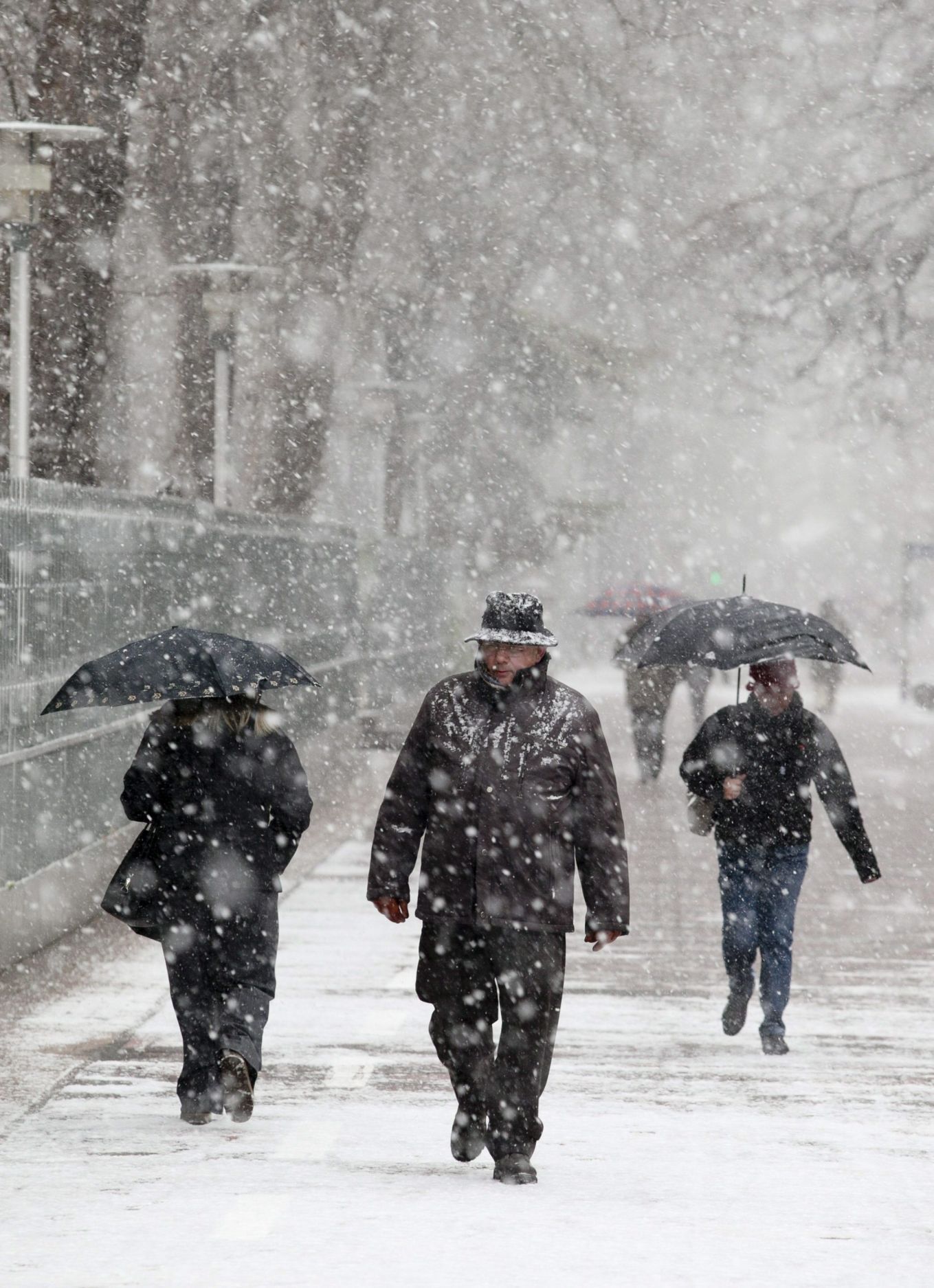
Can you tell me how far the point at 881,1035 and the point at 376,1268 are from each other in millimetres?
4375

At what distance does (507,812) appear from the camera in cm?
691

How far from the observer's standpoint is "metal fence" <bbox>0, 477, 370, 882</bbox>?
11742mm

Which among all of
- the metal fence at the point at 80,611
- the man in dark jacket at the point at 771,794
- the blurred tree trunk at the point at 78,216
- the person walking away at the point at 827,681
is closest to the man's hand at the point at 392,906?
the man in dark jacket at the point at 771,794

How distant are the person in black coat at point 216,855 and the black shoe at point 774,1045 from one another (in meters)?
2.36

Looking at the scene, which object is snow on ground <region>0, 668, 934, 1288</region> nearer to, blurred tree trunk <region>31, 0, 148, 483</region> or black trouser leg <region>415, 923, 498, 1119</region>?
black trouser leg <region>415, 923, 498, 1119</region>

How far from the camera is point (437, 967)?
6.98m

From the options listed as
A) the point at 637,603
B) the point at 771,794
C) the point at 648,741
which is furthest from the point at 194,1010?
the point at 637,603

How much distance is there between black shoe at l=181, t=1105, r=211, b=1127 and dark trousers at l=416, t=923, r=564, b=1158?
3.30 ft

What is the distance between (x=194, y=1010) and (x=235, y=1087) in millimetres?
310

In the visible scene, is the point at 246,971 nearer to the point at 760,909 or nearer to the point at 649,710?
the point at 760,909

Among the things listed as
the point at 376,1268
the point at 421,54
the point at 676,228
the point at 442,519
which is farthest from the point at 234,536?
the point at 442,519

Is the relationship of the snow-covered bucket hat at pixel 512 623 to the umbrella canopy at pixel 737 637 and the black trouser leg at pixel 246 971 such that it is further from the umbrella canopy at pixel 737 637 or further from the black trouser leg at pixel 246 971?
the umbrella canopy at pixel 737 637

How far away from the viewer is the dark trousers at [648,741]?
22.0 metres

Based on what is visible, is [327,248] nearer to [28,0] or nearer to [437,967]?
[28,0]
